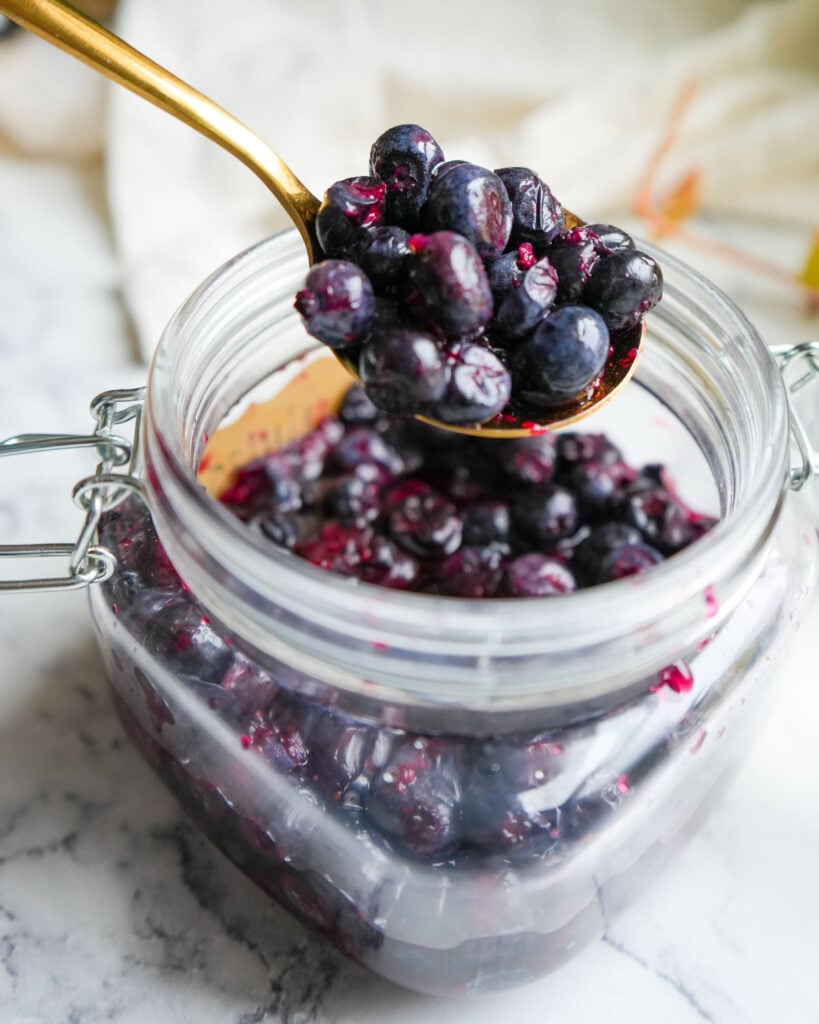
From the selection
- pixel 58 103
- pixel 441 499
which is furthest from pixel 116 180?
pixel 441 499

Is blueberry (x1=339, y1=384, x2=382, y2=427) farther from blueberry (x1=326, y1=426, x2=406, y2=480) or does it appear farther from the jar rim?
the jar rim

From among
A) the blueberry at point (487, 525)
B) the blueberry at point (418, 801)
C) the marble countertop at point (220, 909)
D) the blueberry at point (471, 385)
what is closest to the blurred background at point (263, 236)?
the marble countertop at point (220, 909)

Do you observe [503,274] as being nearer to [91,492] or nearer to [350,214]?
[350,214]

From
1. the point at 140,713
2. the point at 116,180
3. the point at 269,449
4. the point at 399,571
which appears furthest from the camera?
the point at 116,180

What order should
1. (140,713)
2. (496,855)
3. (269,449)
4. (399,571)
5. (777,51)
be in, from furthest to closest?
1. (777,51)
2. (269,449)
3. (399,571)
4. (140,713)
5. (496,855)

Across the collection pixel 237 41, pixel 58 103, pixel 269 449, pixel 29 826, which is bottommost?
pixel 29 826

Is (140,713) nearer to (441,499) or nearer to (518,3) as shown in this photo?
(441,499)

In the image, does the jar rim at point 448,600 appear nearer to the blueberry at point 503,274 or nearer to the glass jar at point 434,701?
the glass jar at point 434,701
